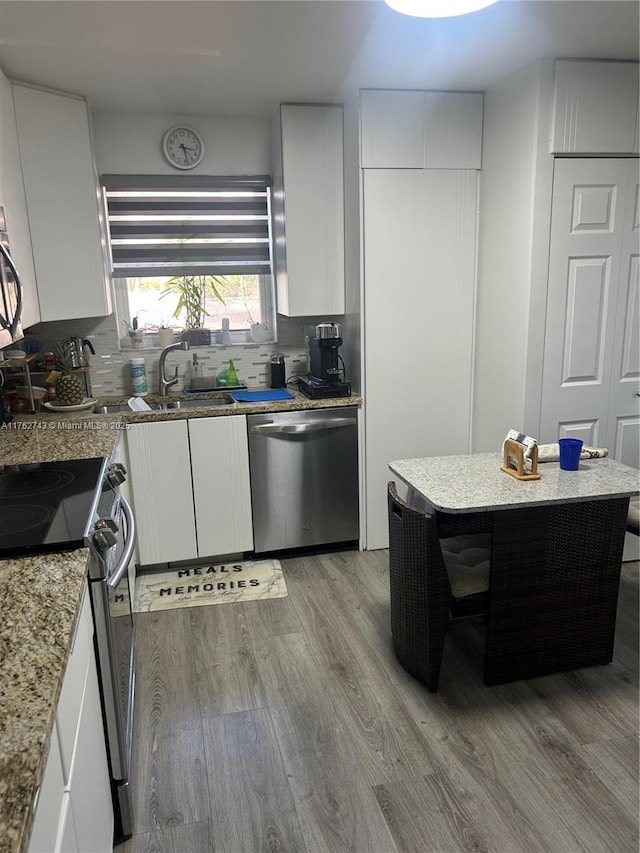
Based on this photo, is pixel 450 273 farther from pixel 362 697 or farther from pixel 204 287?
pixel 362 697

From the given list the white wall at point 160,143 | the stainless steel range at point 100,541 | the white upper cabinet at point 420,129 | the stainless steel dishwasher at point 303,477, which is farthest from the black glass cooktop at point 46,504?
the white upper cabinet at point 420,129

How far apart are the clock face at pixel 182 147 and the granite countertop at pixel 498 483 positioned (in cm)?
215

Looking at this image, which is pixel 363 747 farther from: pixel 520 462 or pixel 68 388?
pixel 68 388

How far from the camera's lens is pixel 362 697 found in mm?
2268

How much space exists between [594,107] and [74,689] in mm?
3023

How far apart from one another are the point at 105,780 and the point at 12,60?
2.62 m

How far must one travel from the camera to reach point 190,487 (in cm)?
320

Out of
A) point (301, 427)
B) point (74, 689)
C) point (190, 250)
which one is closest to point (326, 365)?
point (301, 427)

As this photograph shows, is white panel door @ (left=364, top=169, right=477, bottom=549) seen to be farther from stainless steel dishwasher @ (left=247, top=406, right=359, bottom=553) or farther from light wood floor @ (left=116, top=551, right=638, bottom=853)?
light wood floor @ (left=116, top=551, right=638, bottom=853)

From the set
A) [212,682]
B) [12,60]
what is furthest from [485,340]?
[12,60]

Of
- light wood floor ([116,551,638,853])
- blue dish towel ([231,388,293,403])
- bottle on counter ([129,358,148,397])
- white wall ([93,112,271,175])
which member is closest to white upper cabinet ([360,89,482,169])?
white wall ([93,112,271,175])

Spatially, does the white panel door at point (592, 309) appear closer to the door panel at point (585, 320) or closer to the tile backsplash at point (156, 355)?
the door panel at point (585, 320)

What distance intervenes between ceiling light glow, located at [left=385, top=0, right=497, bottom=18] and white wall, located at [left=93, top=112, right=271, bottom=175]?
1.75 m

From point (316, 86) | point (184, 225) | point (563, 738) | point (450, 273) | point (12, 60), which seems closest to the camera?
point (563, 738)
